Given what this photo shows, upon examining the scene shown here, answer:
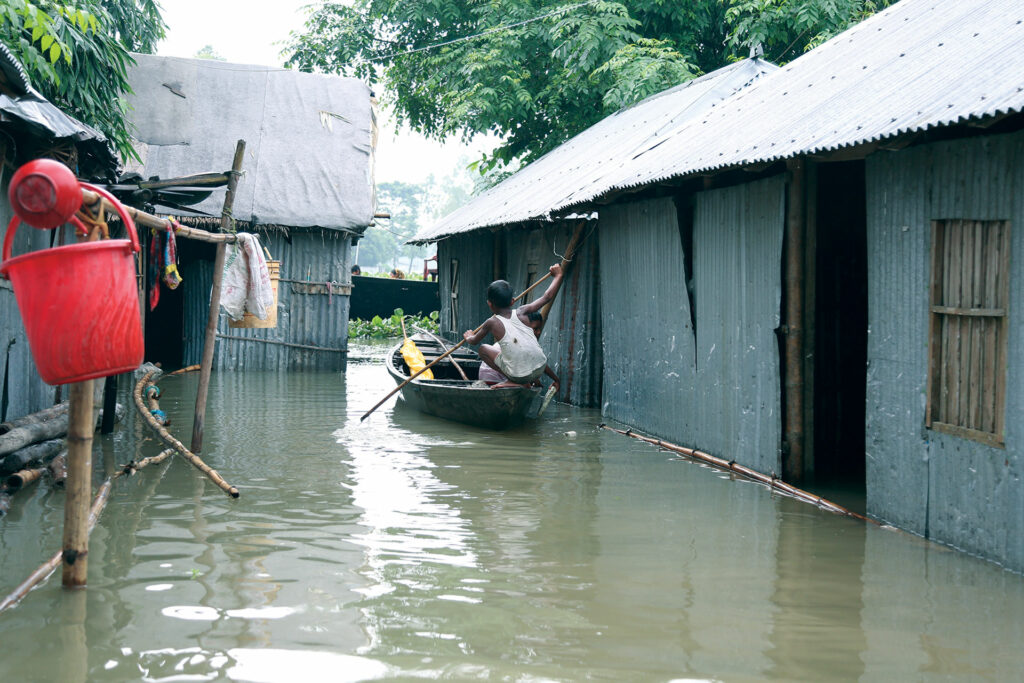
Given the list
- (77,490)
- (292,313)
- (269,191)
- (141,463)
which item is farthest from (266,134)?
(77,490)

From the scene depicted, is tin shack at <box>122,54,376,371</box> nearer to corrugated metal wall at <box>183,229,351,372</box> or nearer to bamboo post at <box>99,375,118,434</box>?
corrugated metal wall at <box>183,229,351,372</box>

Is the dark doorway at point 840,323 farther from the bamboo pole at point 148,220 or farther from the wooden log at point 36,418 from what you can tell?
the wooden log at point 36,418

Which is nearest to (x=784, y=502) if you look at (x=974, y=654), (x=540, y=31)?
(x=974, y=654)

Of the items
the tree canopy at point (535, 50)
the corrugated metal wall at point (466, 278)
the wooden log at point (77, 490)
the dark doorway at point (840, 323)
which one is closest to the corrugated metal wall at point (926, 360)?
the dark doorway at point (840, 323)

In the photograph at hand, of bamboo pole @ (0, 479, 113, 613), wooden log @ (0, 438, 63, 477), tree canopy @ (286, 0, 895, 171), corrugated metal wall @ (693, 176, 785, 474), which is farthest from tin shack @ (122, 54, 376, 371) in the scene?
bamboo pole @ (0, 479, 113, 613)

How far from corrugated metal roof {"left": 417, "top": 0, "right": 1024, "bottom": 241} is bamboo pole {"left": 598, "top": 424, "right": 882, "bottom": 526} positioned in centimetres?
246

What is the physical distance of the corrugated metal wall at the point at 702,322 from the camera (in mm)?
7820

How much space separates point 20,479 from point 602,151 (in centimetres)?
977

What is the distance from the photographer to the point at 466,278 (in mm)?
18016

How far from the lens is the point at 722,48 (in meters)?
22.6

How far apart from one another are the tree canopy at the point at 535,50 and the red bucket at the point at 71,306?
1535 centimetres

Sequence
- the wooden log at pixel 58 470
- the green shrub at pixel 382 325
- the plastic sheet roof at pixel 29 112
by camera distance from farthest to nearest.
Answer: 1. the green shrub at pixel 382 325
2. the wooden log at pixel 58 470
3. the plastic sheet roof at pixel 29 112

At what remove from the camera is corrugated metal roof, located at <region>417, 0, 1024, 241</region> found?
562 centimetres

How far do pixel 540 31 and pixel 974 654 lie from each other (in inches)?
754
